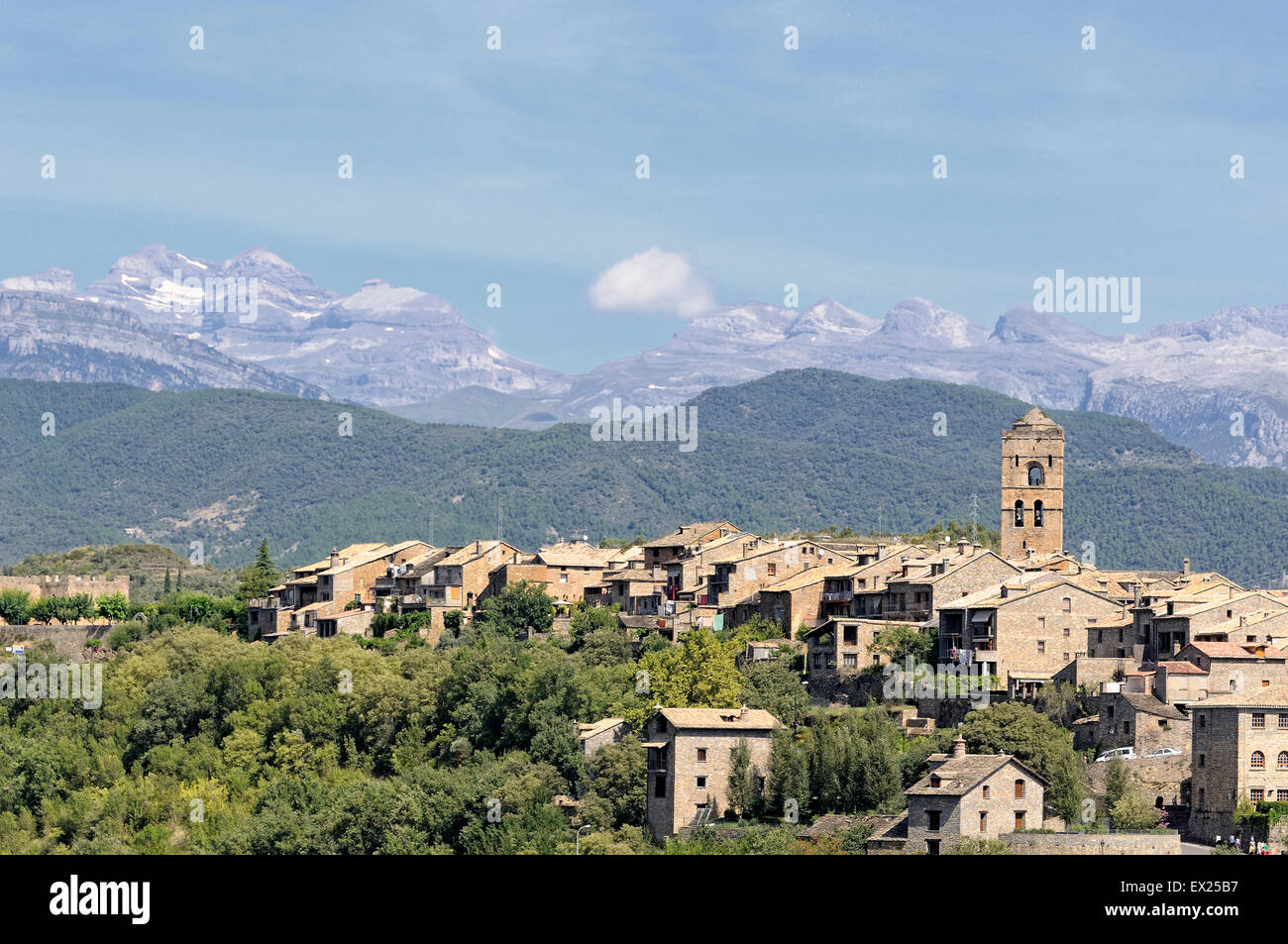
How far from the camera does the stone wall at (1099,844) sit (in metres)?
57.7

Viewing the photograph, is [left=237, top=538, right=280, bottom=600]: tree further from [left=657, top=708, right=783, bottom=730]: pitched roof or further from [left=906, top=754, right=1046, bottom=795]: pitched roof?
[left=906, top=754, right=1046, bottom=795]: pitched roof

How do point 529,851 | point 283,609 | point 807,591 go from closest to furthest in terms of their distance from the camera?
point 529,851
point 807,591
point 283,609

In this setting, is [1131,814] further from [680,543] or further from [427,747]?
[680,543]

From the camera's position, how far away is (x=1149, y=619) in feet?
243

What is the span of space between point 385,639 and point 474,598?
551cm

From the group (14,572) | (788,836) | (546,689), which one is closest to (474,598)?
(546,689)

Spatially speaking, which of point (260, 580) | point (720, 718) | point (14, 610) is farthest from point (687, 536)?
point (14, 610)

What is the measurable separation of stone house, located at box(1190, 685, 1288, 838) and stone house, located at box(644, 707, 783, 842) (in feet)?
44.8

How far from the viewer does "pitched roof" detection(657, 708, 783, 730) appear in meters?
69.8

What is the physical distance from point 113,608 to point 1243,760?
248 feet

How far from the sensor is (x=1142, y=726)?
215 ft

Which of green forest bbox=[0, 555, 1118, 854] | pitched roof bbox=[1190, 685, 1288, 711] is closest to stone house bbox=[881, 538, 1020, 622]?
green forest bbox=[0, 555, 1118, 854]
